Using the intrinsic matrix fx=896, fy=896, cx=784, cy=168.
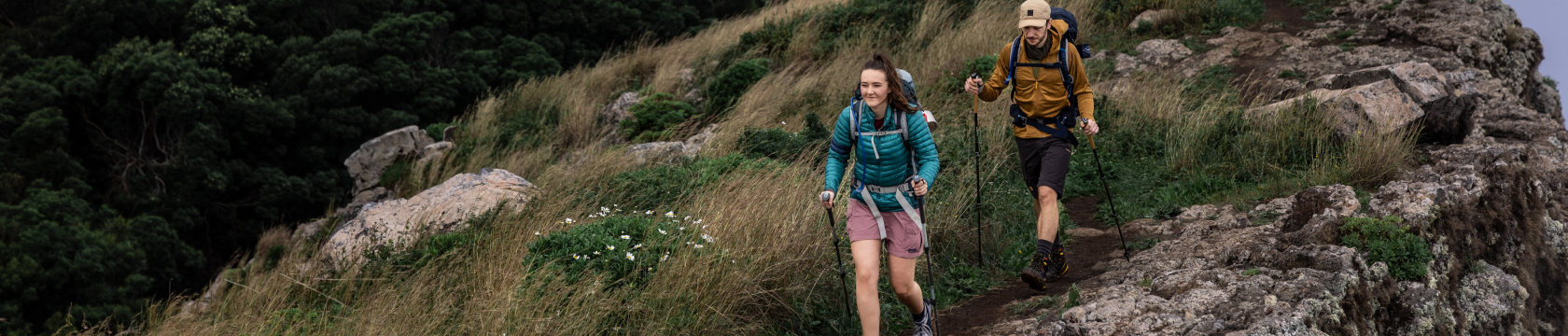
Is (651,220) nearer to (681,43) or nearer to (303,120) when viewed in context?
(681,43)

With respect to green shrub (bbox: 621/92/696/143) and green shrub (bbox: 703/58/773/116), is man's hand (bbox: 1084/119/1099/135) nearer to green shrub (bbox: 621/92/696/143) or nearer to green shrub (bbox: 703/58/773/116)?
green shrub (bbox: 621/92/696/143)

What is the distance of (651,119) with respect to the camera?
1034 centimetres

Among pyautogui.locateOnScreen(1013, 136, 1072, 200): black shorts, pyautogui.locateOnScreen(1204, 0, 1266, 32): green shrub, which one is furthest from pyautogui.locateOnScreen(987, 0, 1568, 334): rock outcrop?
pyautogui.locateOnScreen(1204, 0, 1266, 32): green shrub

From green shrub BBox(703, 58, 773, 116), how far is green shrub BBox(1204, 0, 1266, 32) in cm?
545

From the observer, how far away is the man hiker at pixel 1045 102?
177 inches

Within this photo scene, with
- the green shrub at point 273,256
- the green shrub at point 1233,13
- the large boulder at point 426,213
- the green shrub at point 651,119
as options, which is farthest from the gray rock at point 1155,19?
the green shrub at point 273,256

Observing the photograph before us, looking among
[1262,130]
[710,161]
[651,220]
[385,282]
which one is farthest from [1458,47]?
[385,282]

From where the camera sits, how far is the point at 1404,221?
4.44 m

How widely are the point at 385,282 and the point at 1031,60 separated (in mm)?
4157

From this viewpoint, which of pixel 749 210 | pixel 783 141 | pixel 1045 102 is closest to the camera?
pixel 1045 102

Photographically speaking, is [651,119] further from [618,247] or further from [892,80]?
[892,80]

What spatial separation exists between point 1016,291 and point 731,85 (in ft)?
21.9

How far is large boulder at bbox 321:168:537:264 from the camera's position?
6484 millimetres

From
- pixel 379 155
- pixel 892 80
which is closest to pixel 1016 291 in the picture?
pixel 892 80
